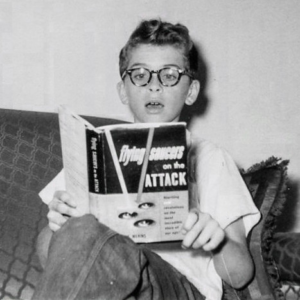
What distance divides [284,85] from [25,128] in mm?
901

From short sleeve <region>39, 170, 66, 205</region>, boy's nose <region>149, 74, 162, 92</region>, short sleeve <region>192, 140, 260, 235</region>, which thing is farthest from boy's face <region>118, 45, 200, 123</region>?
short sleeve <region>39, 170, 66, 205</region>

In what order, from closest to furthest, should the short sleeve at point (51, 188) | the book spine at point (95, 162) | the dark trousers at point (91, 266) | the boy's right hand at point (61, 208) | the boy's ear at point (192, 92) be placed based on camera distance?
the dark trousers at point (91, 266) < the book spine at point (95, 162) < the boy's right hand at point (61, 208) < the short sleeve at point (51, 188) < the boy's ear at point (192, 92)

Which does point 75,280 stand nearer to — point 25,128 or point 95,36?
point 25,128

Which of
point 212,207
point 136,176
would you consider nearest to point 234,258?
point 212,207

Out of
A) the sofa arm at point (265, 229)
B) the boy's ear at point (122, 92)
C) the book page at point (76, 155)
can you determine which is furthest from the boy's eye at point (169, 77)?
the book page at point (76, 155)

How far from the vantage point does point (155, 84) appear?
4.13 ft

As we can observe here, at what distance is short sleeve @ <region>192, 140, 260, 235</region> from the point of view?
108 cm

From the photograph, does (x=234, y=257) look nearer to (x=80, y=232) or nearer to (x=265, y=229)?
(x=265, y=229)

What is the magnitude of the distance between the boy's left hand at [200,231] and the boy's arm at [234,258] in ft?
0.56

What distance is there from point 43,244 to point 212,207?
39cm

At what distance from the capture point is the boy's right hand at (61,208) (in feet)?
3.05

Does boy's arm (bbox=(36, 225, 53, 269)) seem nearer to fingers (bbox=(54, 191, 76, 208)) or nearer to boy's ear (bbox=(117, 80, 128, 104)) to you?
fingers (bbox=(54, 191, 76, 208))

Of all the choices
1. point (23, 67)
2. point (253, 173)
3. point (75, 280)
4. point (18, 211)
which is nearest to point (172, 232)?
point (75, 280)

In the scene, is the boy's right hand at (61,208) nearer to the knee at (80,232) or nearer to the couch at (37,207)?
the knee at (80,232)
